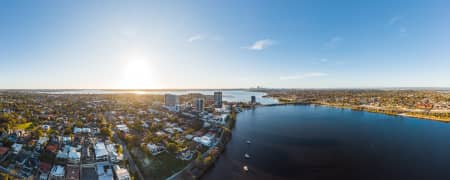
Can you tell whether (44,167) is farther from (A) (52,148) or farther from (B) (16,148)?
(B) (16,148)

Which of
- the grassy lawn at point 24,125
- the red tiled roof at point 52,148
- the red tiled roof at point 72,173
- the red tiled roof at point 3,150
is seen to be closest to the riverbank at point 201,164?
the red tiled roof at point 72,173

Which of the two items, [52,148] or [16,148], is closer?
[16,148]

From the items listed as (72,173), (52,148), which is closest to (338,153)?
(72,173)

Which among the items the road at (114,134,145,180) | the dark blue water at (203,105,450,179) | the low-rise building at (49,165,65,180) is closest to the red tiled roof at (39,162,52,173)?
the low-rise building at (49,165,65,180)

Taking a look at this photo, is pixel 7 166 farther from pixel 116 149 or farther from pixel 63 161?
pixel 116 149

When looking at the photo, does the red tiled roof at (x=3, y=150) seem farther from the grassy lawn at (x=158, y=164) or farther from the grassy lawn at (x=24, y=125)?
the grassy lawn at (x=24, y=125)

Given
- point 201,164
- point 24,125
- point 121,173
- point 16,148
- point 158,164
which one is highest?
point 24,125

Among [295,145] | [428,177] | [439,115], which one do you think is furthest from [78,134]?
[439,115]

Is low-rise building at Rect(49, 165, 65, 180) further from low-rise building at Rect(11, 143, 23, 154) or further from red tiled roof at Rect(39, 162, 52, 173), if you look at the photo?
low-rise building at Rect(11, 143, 23, 154)
